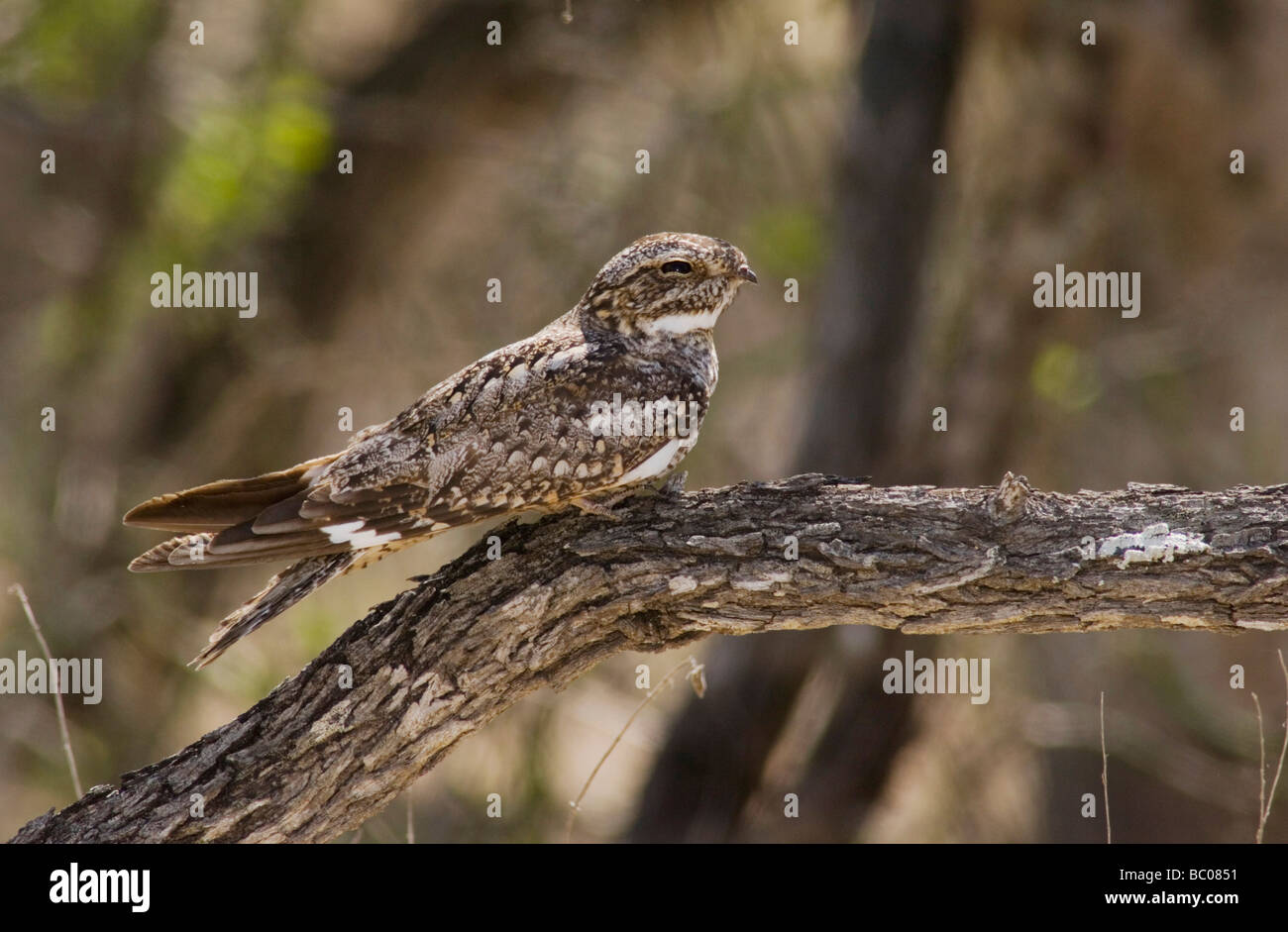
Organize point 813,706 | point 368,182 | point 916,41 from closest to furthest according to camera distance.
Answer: point 916,41 → point 813,706 → point 368,182

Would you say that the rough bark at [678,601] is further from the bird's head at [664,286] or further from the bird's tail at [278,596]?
the bird's head at [664,286]

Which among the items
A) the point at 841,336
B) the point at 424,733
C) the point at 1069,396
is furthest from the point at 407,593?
the point at 1069,396

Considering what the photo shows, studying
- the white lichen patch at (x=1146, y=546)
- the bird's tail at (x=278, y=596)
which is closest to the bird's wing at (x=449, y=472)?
the bird's tail at (x=278, y=596)

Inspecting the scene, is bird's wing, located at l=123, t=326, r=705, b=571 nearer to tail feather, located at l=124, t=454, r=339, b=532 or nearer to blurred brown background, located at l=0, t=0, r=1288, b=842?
tail feather, located at l=124, t=454, r=339, b=532

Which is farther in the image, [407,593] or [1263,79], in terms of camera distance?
[1263,79]

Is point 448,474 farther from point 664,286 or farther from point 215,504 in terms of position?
point 664,286

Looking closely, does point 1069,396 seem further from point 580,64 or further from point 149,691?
point 149,691

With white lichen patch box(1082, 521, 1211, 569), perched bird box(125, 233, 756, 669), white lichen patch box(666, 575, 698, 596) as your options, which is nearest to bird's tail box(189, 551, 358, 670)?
perched bird box(125, 233, 756, 669)
